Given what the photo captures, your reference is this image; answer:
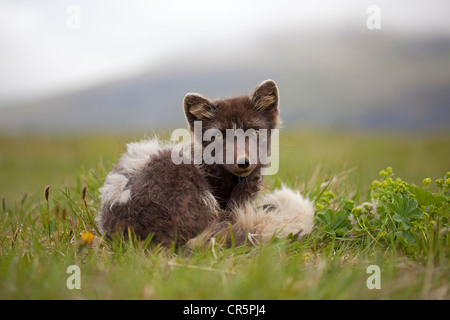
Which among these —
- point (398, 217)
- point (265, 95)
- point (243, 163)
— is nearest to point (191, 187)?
point (243, 163)

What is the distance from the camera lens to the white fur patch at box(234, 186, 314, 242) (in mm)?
3824

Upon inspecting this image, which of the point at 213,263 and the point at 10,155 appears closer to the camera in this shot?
the point at 213,263

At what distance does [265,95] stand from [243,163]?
3.27 feet

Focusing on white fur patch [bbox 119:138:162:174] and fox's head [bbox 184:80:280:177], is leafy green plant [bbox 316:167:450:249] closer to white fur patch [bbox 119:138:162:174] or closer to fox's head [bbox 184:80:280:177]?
fox's head [bbox 184:80:280:177]

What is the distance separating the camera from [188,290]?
2.77 metres

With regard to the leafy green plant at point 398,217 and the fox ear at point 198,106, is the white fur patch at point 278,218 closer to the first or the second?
the leafy green plant at point 398,217

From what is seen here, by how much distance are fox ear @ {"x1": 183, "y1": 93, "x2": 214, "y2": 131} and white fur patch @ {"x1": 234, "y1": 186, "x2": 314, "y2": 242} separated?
1.03 m

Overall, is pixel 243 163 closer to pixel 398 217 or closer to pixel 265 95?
pixel 265 95

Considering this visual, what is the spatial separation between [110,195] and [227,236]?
1141 mm

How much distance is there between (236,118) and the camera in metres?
4.14

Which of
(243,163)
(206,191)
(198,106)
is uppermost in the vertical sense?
(198,106)

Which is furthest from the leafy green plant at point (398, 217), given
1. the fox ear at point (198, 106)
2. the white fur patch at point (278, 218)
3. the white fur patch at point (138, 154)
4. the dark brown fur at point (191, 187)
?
the white fur patch at point (138, 154)

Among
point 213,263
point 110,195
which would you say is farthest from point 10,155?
point 213,263
